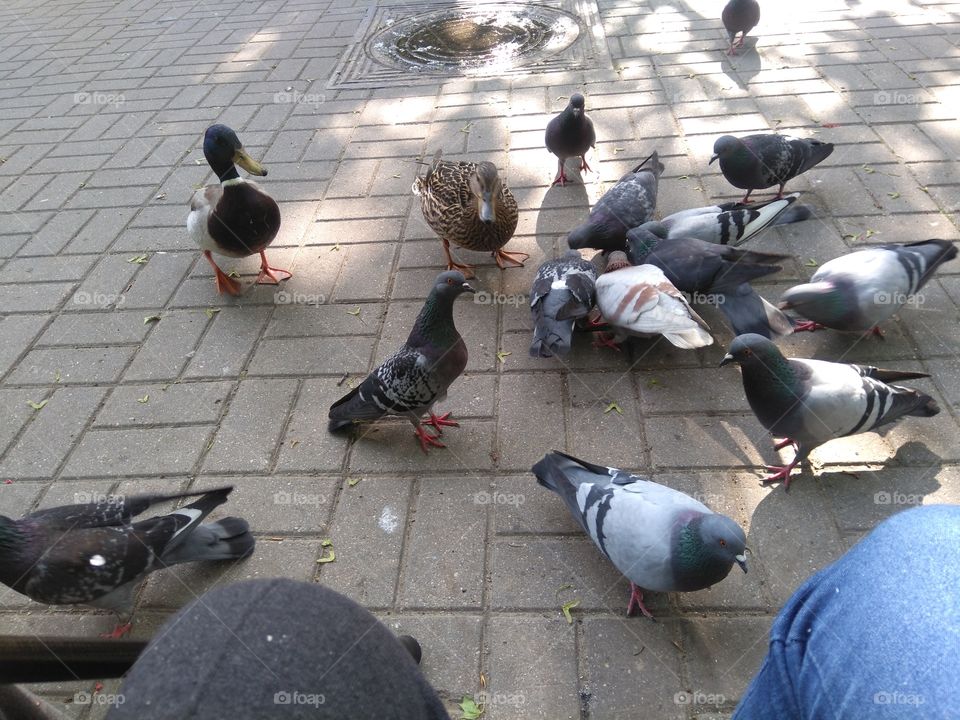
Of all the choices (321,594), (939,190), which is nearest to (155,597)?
(321,594)

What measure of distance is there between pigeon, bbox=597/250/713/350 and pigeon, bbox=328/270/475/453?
95 centimetres

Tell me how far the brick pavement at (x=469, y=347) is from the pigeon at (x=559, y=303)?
28 centimetres

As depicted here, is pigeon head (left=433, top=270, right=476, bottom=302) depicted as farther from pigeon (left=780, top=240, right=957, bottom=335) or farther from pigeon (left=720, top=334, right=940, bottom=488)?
pigeon (left=780, top=240, right=957, bottom=335)

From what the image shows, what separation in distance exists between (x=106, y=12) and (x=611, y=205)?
33.6ft

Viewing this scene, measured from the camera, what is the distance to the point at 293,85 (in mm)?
6988

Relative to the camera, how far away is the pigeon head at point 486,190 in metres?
3.86

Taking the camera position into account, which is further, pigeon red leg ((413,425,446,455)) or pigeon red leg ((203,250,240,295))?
pigeon red leg ((203,250,240,295))

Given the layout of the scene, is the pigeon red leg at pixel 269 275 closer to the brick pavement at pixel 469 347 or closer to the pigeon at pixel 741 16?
the brick pavement at pixel 469 347

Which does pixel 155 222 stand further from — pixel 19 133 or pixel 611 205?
pixel 611 205
